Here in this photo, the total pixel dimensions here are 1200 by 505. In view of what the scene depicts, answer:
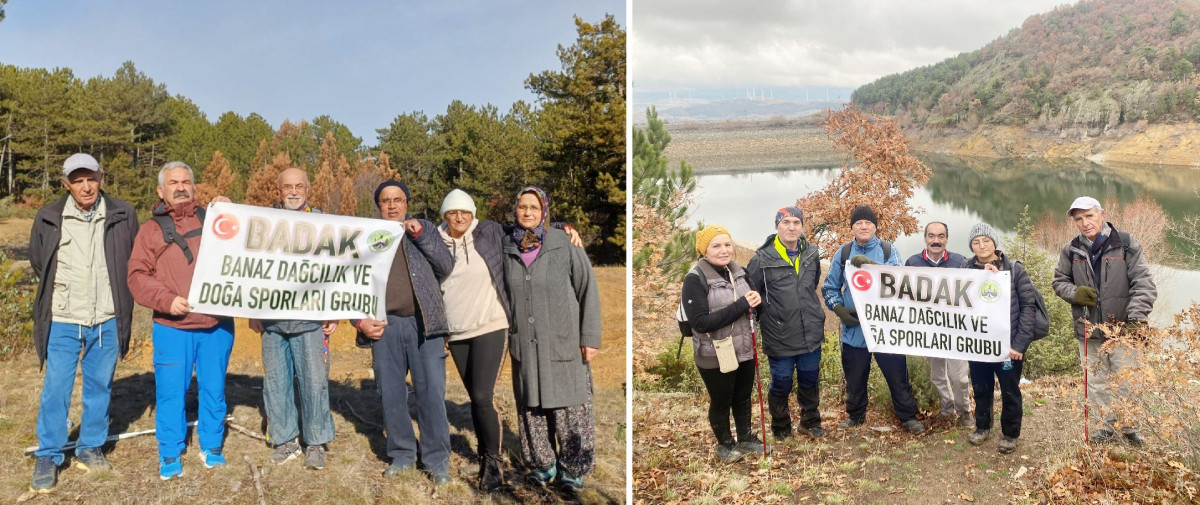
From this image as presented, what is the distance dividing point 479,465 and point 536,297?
1.10 m

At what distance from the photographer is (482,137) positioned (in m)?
39.1

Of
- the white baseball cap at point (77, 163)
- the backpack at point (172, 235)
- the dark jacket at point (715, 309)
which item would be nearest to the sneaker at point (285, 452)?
the backpack at point (172, 235)

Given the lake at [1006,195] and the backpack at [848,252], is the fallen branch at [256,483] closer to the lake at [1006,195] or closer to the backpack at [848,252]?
the backpack at [848,252]

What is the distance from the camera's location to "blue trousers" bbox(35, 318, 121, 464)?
13.9 ft

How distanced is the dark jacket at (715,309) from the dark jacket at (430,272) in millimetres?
1513

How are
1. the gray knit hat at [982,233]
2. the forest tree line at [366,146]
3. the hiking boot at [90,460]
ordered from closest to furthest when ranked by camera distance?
the hiking boot at [90,460] → the gray knit hat at [982,233] → the forest tree line at [366,146]

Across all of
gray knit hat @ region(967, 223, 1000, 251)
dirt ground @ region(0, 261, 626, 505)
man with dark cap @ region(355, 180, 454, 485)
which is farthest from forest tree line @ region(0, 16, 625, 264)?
gray knit hat @ region(967, 223, 1000, 251)

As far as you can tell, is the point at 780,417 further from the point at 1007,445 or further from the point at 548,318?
the point at 548,318

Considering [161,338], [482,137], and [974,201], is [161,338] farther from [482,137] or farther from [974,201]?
[482,137]

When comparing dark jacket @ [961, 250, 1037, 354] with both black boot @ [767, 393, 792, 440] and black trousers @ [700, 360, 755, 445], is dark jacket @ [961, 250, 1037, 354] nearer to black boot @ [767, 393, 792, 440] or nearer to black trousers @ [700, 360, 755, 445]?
black boot @ [767, 393, 792, 440]

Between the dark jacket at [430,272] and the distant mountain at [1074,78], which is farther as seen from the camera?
the distant mountain at [1074,78]

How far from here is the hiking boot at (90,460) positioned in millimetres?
4391

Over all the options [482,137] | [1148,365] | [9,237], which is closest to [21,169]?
[9,237]

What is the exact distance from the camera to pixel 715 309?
4.91 m
